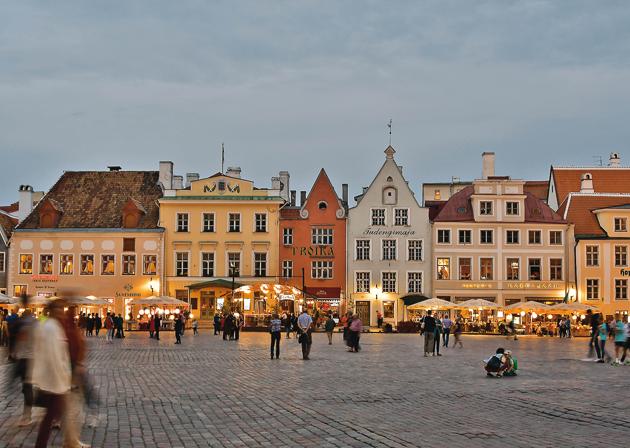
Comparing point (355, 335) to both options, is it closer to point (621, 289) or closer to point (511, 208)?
point (511, 208)

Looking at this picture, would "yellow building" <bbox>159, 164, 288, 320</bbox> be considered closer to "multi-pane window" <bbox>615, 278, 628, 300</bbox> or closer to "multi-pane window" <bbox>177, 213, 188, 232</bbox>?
"multi-pane window" <bbox>177, 213, 188, 232</bbox>

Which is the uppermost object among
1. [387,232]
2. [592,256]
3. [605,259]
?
[387,232]

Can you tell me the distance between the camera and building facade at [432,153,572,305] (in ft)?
195

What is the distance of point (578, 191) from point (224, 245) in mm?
26630

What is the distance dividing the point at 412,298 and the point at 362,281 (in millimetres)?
3735

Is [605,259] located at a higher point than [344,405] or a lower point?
higher

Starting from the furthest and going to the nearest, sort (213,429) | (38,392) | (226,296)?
(226,296) → (213,429) → (38,392)

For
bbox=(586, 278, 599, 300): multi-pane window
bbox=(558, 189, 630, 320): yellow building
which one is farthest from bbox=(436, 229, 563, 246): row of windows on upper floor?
bbox=(586, 278, 599, 300): multi-pane window

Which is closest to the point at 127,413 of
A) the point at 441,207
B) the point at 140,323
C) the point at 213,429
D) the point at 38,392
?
the point at 213,429

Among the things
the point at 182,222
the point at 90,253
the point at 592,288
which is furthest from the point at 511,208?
the point at 90,253

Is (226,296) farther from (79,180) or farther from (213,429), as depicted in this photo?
(213,429)

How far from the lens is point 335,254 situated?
198 feet

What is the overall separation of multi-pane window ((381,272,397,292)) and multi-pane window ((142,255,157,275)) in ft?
50.9

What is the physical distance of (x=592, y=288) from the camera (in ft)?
194
